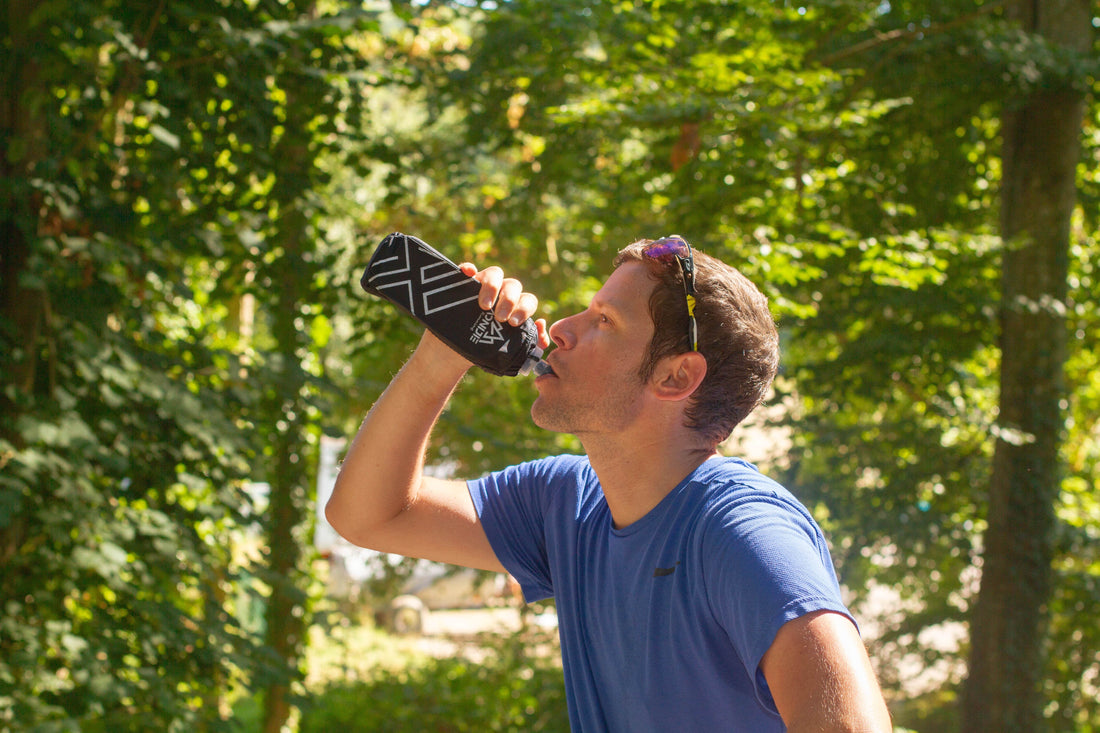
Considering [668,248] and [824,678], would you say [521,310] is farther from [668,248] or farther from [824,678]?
[824,678]

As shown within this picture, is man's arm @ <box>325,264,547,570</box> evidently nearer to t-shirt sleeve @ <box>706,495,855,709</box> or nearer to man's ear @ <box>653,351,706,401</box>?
man's ear @ <box>653,351,706,401</box>

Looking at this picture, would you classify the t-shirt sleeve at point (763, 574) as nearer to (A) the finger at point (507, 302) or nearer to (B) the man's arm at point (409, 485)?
(A) the finger at point (507, 302)

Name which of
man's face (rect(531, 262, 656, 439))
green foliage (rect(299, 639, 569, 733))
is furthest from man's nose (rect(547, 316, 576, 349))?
green foliage (rect(299, 639, 569, 733))

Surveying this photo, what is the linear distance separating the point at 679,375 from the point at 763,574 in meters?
0.55

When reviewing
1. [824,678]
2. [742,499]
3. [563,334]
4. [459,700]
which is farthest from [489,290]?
[459,700]

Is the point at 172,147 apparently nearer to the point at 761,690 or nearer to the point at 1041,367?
the point at 761,690

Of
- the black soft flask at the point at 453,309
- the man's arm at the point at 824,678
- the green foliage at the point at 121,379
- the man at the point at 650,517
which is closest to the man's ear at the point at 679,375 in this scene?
the man at the point at 650,517

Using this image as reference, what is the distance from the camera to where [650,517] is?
149cm

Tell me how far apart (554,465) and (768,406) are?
11.3 feet

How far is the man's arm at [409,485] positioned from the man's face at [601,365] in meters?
0.16

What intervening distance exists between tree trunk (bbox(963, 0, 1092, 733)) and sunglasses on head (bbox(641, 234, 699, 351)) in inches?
164

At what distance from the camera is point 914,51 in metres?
4.95

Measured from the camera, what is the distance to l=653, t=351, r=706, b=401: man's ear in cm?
156

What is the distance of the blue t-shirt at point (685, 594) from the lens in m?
1.08
